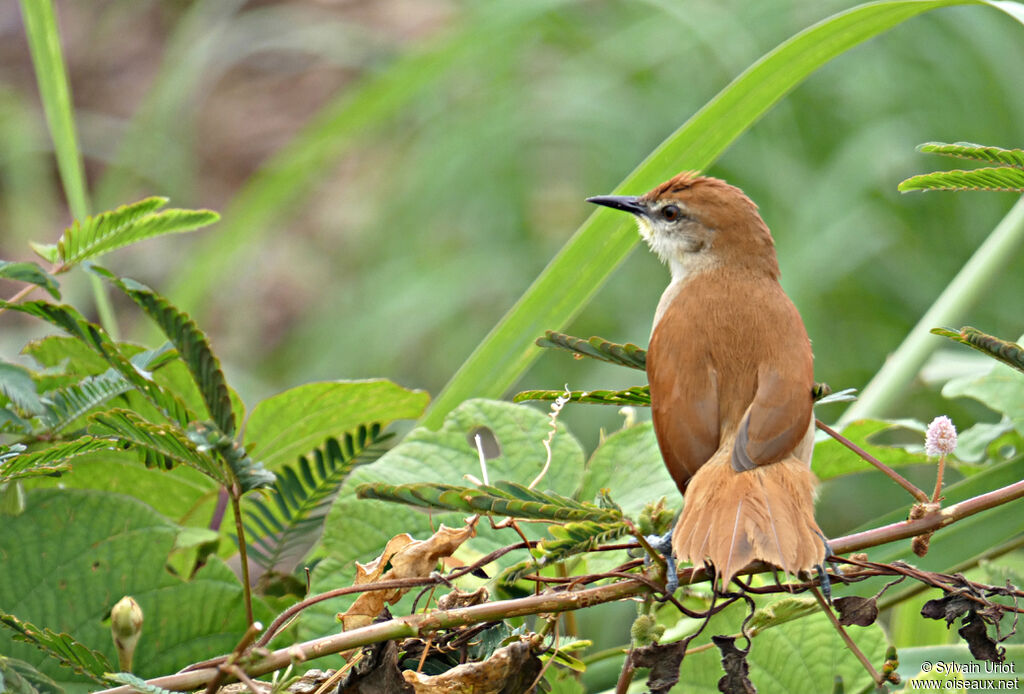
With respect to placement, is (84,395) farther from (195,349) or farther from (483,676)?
(483,676)

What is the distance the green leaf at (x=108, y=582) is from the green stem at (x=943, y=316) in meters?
1.19

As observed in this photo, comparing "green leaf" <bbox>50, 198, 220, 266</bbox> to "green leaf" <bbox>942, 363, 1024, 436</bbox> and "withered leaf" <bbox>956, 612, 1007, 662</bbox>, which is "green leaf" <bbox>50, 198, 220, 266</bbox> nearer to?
"withered leaf" <bbox>956, 612, 1007, 662</bbox>

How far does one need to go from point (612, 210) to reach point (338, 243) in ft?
13.5

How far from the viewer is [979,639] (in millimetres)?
1048

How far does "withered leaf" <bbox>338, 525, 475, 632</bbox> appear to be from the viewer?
1097mm

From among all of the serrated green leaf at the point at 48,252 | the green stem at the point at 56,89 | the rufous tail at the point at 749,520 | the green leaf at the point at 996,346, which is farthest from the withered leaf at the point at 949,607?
the green stem at the point at 56,89

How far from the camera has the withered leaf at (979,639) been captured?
41.1 inches

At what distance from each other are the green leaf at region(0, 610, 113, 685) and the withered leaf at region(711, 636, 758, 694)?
67 cm

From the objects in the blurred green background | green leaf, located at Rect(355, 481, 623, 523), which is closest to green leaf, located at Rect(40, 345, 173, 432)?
green leaf, located at Rect(355, 481, 623, 523)

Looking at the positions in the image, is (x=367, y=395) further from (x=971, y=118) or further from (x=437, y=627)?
Answer: (x=971, y=118)

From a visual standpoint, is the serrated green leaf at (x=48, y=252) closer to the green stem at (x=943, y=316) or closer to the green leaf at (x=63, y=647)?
the green leaf at (x=63, y=647)

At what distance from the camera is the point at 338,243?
578 cm

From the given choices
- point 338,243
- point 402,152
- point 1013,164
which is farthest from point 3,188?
point 1013,164

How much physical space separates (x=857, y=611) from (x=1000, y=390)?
0.72 metres
